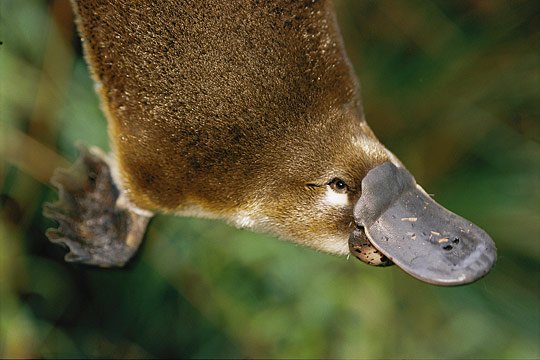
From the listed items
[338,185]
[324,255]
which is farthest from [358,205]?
[324,255]

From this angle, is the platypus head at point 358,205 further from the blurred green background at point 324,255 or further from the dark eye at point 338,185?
the blurred green background at point 324,255

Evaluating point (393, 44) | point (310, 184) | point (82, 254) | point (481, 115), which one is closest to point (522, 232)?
point (481, 115)

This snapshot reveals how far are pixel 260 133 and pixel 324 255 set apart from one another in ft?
2.06

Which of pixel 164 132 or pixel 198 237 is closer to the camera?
pixel 164 132

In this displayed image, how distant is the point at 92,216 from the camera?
4.76 feet

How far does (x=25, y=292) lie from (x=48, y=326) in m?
0.10

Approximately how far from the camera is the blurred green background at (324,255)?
158cm

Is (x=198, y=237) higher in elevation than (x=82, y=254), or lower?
lower

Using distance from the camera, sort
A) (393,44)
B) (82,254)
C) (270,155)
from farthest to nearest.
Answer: (393,44), (82,254), (270,155)

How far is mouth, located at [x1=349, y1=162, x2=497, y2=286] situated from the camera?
104cm

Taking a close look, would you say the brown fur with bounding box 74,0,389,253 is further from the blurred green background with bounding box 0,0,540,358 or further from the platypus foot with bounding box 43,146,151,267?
the blurred green background with bounding box 0,0,540,358

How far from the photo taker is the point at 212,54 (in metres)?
1.01

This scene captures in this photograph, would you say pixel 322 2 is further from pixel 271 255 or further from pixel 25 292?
pixel 25 292

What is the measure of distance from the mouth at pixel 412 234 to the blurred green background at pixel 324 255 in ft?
1.67
